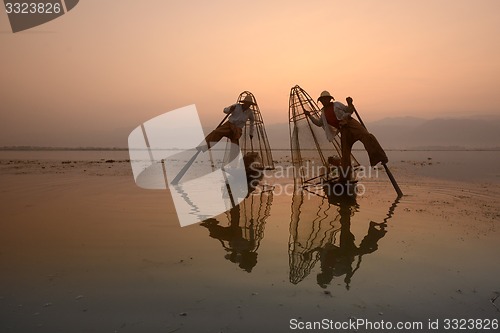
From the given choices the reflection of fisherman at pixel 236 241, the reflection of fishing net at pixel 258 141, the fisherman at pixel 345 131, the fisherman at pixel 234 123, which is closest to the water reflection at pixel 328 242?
the reflection of fisherman at pixel 236 241

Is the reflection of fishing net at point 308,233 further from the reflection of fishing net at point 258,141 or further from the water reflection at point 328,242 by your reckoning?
the reflection of fishing net at point 258,141

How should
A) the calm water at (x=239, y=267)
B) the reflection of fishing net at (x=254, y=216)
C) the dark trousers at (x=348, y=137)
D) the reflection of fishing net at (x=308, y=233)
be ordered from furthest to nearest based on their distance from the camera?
the dark trousers at (x=348, y=137) → the reflection of fishing net at (x=254, y=216) → the reflection of fishing net at (x=308, y=233) → the calm water at (x=239, y=267)

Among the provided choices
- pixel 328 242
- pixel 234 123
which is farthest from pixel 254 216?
pixel 234 123

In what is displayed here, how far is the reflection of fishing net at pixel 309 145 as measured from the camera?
10.2 metres

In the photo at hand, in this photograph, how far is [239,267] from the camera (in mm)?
3869

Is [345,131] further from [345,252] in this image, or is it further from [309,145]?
[345,252]

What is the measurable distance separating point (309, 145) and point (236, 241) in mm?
6321

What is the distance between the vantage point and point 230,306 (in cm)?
292

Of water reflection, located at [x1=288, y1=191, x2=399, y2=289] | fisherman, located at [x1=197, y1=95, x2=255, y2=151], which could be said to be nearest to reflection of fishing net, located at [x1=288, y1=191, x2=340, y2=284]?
water reflection, located at [x1=288, y1=191, x2=399, y2=289]

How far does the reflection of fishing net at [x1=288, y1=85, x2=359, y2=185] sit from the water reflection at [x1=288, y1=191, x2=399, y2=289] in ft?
8.45

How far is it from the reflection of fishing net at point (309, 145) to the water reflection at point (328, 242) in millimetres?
2577

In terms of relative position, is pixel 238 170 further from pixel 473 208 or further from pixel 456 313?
pixel 456 313

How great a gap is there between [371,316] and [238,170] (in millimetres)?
9951

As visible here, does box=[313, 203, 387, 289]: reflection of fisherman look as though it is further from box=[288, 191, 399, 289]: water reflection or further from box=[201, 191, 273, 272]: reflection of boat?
box=[201, 191, 273, 272]: reflection of boat
